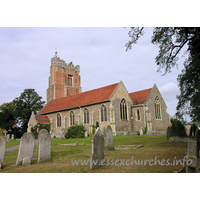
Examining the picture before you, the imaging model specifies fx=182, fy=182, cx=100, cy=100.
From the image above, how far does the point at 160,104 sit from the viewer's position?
31.1 m

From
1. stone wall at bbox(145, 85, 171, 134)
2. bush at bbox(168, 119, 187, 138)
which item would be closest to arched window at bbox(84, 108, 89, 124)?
stone wall at bbox(145, 85, 171, 134)

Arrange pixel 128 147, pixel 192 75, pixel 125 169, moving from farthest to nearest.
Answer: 1. pixel 128 147
2. pixel 192 75
3. pixel 125 169

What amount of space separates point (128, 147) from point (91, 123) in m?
17.2

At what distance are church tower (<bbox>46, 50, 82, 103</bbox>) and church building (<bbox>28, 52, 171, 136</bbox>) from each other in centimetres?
1231

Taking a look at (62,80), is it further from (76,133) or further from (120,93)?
(76,133)

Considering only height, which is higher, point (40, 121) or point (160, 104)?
point (160, 104)

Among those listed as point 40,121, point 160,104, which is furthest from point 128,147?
point 40,121

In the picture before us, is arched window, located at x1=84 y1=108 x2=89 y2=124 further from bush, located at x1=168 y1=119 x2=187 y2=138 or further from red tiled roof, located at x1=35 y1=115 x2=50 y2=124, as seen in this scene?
bush, located at x1=168 y1=119 x2=187 y2=138

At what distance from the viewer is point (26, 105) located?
48438 millimetres

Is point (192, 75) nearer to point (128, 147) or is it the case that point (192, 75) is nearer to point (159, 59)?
point (159, 59)

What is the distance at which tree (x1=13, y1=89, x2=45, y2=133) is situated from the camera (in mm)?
46062

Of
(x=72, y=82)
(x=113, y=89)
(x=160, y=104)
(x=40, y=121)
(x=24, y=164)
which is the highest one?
(x=72, y=82)

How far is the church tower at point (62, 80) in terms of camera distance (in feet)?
160

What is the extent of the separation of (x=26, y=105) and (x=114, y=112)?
1215 inches
